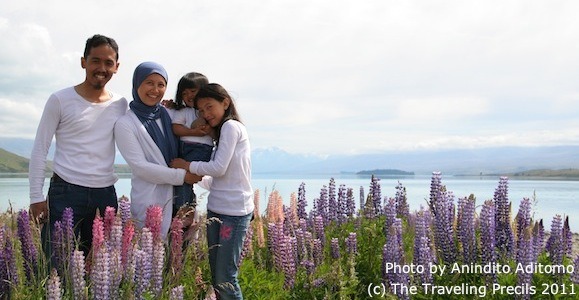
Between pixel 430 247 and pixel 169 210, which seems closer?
pixel 169 210

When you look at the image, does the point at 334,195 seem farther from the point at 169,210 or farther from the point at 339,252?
the point at 169,210

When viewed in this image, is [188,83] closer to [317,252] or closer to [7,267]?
[7,267]

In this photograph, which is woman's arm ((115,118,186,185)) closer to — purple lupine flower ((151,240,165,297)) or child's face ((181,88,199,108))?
child's face ((181,88,199,108))

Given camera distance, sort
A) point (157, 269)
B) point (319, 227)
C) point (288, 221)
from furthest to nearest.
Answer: point (319, 227) < point (288, 221) < point (157, 269)

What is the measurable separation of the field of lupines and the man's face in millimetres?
1292

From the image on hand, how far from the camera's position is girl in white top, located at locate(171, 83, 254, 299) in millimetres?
5676

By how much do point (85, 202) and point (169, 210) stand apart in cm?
86

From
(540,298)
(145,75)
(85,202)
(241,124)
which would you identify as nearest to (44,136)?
(85,202)

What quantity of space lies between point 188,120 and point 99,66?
3.44 ft

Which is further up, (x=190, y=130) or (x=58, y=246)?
(x=190, y=130)

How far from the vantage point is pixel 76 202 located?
5922 millimetres

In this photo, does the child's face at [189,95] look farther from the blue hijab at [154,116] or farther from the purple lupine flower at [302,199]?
the purple lupine flower at [302,199]

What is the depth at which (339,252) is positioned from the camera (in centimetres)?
789

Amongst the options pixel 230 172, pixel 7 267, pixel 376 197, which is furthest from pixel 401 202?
pixel 7 267
